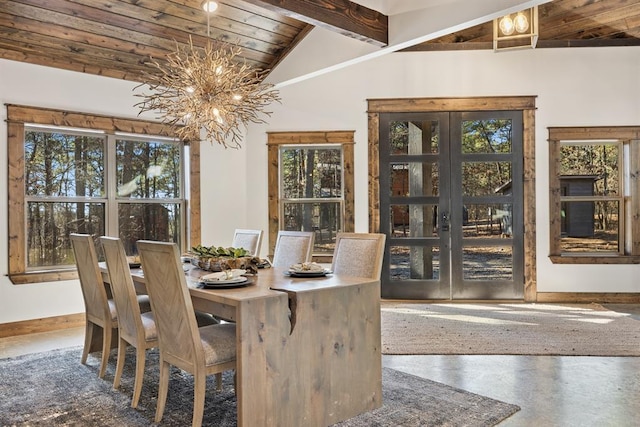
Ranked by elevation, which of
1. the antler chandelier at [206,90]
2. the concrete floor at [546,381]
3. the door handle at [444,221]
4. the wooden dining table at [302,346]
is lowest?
the concrete floor at [546,381]

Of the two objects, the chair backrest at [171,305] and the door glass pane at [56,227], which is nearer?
the chair backrest at [171,305]

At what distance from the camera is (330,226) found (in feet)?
20.1

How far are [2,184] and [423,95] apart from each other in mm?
4531

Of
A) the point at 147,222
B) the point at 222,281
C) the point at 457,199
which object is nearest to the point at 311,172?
the point at 457,199

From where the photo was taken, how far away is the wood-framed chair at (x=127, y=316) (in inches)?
112

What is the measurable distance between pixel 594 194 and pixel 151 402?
5.44m

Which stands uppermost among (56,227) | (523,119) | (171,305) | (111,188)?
(523,119)

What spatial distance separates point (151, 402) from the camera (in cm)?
289

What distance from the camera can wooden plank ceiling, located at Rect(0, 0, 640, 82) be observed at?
13.8 feet

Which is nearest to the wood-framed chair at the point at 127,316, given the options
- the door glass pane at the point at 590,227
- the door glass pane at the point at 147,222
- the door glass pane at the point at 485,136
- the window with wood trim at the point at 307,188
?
the door glass pane at the point at 147,222

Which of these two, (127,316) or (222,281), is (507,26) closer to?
(222,281)

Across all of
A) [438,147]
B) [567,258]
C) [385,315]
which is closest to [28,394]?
[385,315]

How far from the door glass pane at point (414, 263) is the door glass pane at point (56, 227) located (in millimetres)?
3357

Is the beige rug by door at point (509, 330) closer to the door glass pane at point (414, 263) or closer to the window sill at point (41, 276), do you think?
the door glass pane at point (414, 263)
